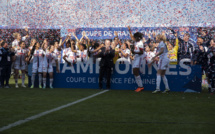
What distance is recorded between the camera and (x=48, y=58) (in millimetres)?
12062

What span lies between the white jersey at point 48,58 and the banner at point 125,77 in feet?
1.32

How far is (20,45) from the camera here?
12445mm

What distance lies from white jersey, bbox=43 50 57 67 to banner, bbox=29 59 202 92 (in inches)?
15.9

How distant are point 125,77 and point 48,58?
9.70ft

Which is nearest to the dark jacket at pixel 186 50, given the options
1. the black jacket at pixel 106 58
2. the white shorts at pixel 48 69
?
the black jacket at pixel 106 58

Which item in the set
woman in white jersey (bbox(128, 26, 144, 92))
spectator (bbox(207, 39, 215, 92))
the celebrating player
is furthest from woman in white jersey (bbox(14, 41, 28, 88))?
spectator (bbox(207, 39, 215, 92))

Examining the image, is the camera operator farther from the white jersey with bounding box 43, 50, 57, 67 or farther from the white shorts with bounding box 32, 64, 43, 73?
the white jersey with bounding box 43, 50, 57, 67

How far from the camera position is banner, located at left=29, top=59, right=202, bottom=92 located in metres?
10.9

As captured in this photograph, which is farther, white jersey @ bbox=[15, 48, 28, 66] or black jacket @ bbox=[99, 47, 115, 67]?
white jersey @ bbox=[15, 48, 28, 66]

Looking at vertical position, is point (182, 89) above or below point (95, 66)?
below

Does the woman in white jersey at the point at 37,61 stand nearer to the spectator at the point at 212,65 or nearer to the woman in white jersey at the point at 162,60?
the woman in white jersey at the point at 162,60

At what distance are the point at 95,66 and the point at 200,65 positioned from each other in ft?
12.2

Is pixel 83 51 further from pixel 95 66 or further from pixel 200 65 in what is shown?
pixel 200 65

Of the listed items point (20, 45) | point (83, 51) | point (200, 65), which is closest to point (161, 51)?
point (200, 65)
